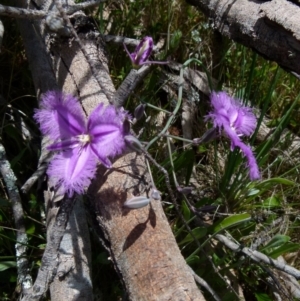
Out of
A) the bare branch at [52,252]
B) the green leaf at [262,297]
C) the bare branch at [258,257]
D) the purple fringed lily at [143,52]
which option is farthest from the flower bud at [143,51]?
the green leaf at [262,297]

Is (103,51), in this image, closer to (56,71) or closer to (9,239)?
(56,71)

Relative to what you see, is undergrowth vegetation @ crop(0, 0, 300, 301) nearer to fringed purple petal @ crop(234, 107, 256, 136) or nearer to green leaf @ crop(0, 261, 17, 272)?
green leaf @ crop(0, 261, 17, 272)

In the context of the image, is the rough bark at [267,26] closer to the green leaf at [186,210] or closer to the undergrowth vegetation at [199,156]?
the undergrowth vegetation at [199,156]

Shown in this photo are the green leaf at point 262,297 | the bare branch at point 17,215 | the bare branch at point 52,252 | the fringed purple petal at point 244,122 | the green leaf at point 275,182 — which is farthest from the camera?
the green leaf at point 275,182

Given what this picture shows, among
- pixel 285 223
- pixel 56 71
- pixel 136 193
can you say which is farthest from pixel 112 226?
pixel 285 223

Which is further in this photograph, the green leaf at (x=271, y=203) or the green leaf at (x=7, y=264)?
the green leaf at (x=271, y=203)

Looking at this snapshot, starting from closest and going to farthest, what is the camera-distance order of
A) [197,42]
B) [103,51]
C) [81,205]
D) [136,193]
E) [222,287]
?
[136,193], [81,205], [103,51], [222,287], [197,42]
